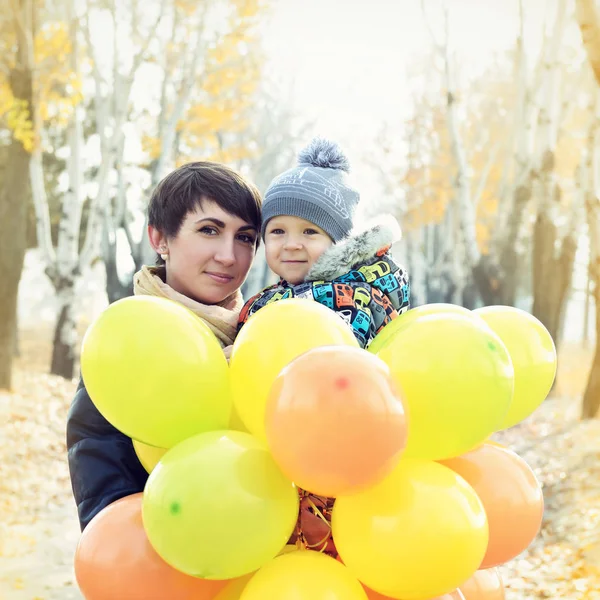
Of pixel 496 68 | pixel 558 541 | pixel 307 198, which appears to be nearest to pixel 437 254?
pixel 496 68

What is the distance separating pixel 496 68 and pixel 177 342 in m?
11.8

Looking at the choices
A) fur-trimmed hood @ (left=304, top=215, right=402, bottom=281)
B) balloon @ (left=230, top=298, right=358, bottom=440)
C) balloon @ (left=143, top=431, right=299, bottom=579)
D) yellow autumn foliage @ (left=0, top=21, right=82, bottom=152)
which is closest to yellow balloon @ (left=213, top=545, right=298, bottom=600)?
balloon @ (left=143, top=431, right=299, bottom=579)

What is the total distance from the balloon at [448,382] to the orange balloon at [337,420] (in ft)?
0.47

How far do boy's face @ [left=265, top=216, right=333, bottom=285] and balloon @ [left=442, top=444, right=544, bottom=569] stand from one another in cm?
83

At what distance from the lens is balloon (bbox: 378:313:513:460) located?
1364 mm

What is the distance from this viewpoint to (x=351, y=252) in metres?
2.04

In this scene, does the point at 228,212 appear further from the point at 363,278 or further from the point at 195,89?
the point at 195,89

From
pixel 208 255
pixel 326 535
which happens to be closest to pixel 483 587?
pixel 326 535

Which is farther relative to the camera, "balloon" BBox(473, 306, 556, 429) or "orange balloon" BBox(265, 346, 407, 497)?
"balloon" BBox(473, 306, 556, 429)

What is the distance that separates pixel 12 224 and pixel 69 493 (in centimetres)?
382

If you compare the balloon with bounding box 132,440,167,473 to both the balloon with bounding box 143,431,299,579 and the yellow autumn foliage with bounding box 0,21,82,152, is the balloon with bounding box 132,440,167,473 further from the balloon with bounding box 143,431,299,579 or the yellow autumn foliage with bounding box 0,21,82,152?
the yellow autumn foliage with bounding box 0,21,82,152

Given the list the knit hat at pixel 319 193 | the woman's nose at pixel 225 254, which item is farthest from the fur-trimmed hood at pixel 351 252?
the woman's nose at pixel 225 254

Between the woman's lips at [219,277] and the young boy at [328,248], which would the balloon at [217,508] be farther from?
the woman's lips at [219,277]

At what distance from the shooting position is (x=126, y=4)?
9.07 m
